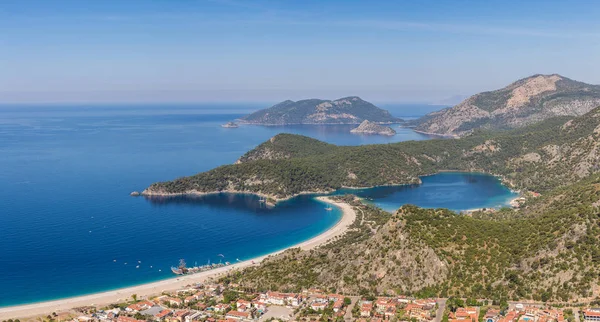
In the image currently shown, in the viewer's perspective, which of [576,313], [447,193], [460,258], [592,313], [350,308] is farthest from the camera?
[447,193]

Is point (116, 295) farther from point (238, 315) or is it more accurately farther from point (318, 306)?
point (318, 306)

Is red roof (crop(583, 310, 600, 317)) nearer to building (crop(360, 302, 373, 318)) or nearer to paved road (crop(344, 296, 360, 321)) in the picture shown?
building (crop(360, 302, 373, 318))

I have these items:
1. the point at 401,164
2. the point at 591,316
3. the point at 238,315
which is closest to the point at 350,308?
the point at 238,315

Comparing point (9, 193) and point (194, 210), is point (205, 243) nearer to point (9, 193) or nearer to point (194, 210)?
point (194, 210)

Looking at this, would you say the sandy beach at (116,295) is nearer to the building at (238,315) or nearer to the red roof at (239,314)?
the building at (238,315)

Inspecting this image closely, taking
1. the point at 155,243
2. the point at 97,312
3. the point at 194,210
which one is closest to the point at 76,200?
the point at 194,210
